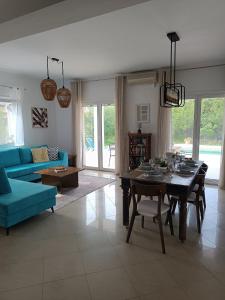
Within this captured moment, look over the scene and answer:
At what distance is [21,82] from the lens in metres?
5.90

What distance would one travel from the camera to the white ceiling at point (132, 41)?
2.51 meters

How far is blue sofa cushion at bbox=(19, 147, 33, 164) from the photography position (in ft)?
18.3

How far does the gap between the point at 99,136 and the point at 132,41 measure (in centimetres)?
344

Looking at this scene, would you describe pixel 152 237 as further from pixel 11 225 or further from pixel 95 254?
pixel 11 225

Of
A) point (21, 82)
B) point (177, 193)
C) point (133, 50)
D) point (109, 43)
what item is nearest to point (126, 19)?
point (109, 43)

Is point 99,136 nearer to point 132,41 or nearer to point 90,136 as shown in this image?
point 90,136

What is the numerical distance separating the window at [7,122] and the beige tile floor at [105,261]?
9.96ft

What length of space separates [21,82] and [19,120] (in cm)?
105

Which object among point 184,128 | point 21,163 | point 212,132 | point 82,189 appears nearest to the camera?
point 82,189

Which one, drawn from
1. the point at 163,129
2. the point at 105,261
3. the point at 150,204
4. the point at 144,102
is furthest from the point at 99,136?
the point at 105,261

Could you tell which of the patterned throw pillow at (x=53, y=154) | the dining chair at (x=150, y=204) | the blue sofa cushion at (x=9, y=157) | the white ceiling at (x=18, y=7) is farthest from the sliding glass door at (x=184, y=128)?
the white ceiling at (x=18, y=7)

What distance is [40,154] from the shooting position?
5801mm

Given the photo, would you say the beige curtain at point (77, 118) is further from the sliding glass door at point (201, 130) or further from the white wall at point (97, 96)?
the sliding glass door at point (201, 130)

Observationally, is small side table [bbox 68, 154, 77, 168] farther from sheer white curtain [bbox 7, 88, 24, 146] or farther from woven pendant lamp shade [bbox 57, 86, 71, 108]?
woven pendant lamp shade [bbox 57, 86, 71, 108]
